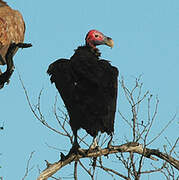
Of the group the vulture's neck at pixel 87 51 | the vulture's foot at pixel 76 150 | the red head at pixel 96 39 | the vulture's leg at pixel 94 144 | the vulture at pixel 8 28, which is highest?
the vulture at pixel 8 28

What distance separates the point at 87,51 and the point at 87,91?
3.49 ft

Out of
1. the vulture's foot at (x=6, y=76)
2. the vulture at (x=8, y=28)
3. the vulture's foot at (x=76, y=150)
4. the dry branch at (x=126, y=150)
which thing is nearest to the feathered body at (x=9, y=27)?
the vulture at (x=8, y=28)

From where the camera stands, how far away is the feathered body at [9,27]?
27.3 feet

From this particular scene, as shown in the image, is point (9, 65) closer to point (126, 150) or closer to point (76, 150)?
point (76, 150)

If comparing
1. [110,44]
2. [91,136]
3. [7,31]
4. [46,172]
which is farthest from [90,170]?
[7,31]

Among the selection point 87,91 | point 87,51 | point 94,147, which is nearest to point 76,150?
point 94,147

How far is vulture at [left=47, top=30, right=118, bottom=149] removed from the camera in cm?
599

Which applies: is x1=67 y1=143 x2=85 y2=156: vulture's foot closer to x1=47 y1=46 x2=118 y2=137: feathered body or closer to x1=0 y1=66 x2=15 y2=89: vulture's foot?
x1=47 y1=46 x2=118 y2=137: feathered body

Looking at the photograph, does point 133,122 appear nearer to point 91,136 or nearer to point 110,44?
point 91,136

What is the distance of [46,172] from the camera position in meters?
5.10

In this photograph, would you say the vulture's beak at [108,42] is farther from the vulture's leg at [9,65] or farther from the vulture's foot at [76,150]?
the vulture's foot at [76,150]

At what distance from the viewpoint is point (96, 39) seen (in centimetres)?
750

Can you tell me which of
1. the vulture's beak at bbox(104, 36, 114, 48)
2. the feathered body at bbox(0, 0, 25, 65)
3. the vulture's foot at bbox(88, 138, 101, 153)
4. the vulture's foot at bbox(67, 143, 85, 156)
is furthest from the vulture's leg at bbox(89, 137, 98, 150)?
the feathered body at bbox(0, 0, 25, 65)

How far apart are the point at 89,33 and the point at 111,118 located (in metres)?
1.93
